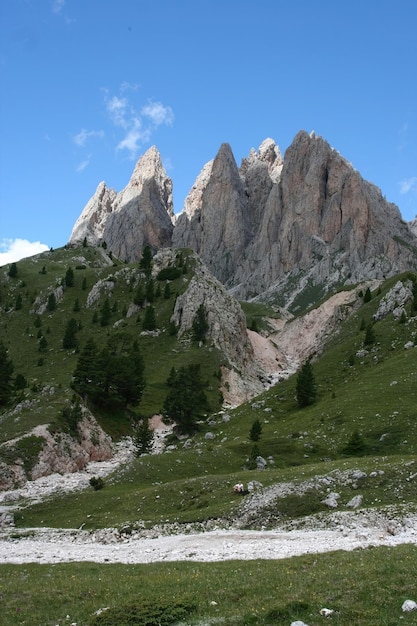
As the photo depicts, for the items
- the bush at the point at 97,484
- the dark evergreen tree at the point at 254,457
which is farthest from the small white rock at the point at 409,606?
the bush at the point at 97,484

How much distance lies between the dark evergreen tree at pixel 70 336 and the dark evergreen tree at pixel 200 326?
87.0 feet

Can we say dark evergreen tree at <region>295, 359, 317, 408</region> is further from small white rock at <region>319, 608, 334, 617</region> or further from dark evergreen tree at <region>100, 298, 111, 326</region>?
dark evergreen tree at <region>100, 298, 111, 326</region>

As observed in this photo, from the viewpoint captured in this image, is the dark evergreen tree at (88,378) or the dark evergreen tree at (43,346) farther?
the dark evergreen tree at (43,346)

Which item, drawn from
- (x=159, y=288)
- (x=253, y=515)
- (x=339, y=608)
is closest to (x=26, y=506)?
(x=253, y=515)

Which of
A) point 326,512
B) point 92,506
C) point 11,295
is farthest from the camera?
point 11,295

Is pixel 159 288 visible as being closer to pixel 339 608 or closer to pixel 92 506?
pixel 92 506

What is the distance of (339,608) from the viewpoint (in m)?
15.4

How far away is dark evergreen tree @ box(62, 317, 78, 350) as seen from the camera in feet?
367

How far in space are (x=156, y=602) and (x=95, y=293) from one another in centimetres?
12175

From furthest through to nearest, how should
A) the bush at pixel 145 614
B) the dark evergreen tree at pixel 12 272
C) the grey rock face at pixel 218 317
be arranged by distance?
1. the dark evergreen tree at pixel 12 272
2. the grey rock face at pixel 218 317
3. the bush at pixel 145 614

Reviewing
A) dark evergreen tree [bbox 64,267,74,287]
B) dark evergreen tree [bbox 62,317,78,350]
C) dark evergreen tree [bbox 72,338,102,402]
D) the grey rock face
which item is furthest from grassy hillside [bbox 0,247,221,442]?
the grey rock face

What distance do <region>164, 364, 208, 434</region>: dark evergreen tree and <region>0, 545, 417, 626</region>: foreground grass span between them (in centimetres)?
4914

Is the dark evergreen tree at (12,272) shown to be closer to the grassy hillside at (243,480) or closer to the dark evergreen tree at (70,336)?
the grassy hillside at (243,480)

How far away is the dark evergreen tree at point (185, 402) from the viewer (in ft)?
243
